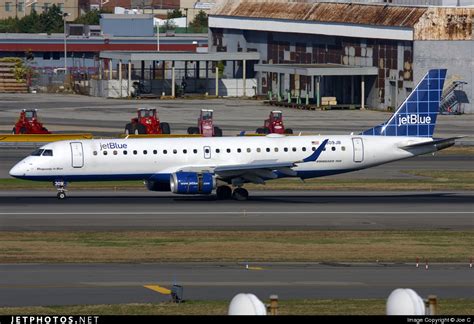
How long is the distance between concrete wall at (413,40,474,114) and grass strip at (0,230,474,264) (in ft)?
229

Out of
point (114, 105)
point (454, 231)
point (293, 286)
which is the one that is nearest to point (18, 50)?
point (114, 105)

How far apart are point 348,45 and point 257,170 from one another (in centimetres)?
7442

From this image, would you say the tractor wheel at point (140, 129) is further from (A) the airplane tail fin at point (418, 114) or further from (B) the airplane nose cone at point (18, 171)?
(B) the airplane nose cone at point (18, 171)

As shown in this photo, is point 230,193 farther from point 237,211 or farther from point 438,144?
point 438,144

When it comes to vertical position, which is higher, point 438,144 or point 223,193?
point 438,144

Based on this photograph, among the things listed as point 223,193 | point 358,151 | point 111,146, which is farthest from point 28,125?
point 358,151

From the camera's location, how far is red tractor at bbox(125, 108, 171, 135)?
94.8 metres

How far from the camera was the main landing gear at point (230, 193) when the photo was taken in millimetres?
A: 59000

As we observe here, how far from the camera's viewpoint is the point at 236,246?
44.8 m

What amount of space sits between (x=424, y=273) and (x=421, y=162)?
1542 inches

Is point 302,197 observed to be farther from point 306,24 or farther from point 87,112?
point 306,24

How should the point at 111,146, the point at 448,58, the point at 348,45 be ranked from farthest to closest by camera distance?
the point at 348,45
the point at 448,58
the point at 111,146

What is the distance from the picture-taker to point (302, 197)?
60.4 m

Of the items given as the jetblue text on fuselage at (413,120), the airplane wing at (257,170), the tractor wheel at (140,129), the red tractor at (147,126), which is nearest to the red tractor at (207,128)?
the red tractor at (147,126)
